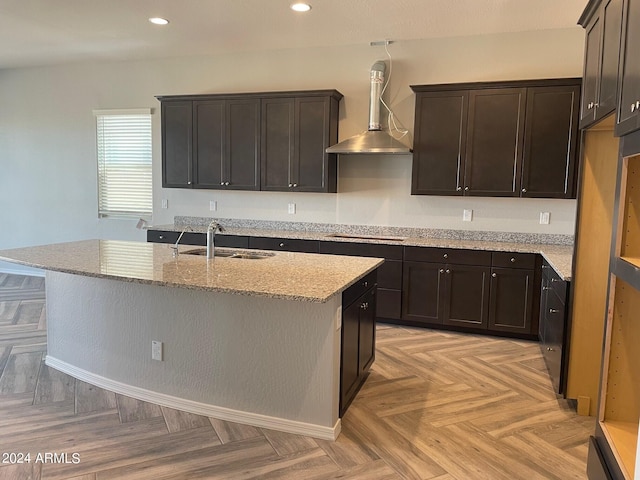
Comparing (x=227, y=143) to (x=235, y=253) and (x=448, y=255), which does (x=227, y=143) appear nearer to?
(x=235, y=253)

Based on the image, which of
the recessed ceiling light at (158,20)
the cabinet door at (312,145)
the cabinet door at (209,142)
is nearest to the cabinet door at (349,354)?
the cabinet door at (312,145)

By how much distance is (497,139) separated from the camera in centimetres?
439

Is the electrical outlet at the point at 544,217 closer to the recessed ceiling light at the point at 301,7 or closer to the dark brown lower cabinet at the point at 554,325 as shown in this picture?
the dark brown lower cabinet at the point at 554,325

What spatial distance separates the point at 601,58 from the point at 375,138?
2320 millimetres

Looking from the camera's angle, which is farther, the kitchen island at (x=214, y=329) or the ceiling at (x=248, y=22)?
the ceiling at (x=248, y=22)

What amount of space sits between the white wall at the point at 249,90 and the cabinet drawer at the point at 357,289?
192 centimetres

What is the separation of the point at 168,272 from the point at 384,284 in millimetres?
2439

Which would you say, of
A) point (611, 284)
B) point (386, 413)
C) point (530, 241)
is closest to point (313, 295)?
point (386, 413)

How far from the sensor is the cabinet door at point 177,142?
5.38m

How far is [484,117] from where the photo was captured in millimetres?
4410

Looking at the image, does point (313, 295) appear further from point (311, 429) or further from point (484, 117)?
point (484, 117)

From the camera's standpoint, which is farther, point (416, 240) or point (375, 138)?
point (416, 240)

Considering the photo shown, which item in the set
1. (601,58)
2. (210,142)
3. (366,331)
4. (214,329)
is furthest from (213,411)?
(210,142)

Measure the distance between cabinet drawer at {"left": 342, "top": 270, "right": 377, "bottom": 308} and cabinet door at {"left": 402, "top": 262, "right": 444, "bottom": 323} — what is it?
50.2 inches
